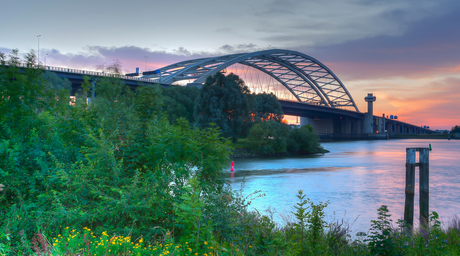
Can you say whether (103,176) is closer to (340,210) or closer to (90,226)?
(90,226)

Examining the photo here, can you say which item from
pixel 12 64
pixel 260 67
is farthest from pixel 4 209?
pixel 260 67

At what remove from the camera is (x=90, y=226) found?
511 cm

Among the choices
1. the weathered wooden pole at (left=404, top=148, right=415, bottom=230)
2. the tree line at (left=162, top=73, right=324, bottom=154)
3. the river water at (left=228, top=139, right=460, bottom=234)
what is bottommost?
the river water at (left=228, top=139, right=460, bottom=234)

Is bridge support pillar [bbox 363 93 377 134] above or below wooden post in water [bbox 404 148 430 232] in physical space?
above

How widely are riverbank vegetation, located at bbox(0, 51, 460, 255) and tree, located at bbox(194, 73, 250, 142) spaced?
3504 cm

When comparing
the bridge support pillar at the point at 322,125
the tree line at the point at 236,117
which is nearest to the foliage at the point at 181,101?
the tree line at the point at 236,117

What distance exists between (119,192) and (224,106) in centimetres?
3826

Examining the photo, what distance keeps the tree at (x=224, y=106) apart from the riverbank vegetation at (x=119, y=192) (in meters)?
35.0

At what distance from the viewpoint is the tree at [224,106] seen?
1658 inches

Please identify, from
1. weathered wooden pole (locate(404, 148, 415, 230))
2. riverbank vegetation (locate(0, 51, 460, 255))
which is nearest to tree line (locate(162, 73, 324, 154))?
weathered wooden pole (locate(404, 148, 415, 230))

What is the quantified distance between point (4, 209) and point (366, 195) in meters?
18.7

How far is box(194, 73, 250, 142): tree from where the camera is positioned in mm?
42125

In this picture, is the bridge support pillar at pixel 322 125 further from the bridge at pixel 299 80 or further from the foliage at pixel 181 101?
the foliage at pixel 181 101

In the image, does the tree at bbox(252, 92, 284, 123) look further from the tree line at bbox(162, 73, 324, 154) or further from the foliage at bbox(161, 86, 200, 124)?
the foliage at bbox(161, 86, 200, 124)
